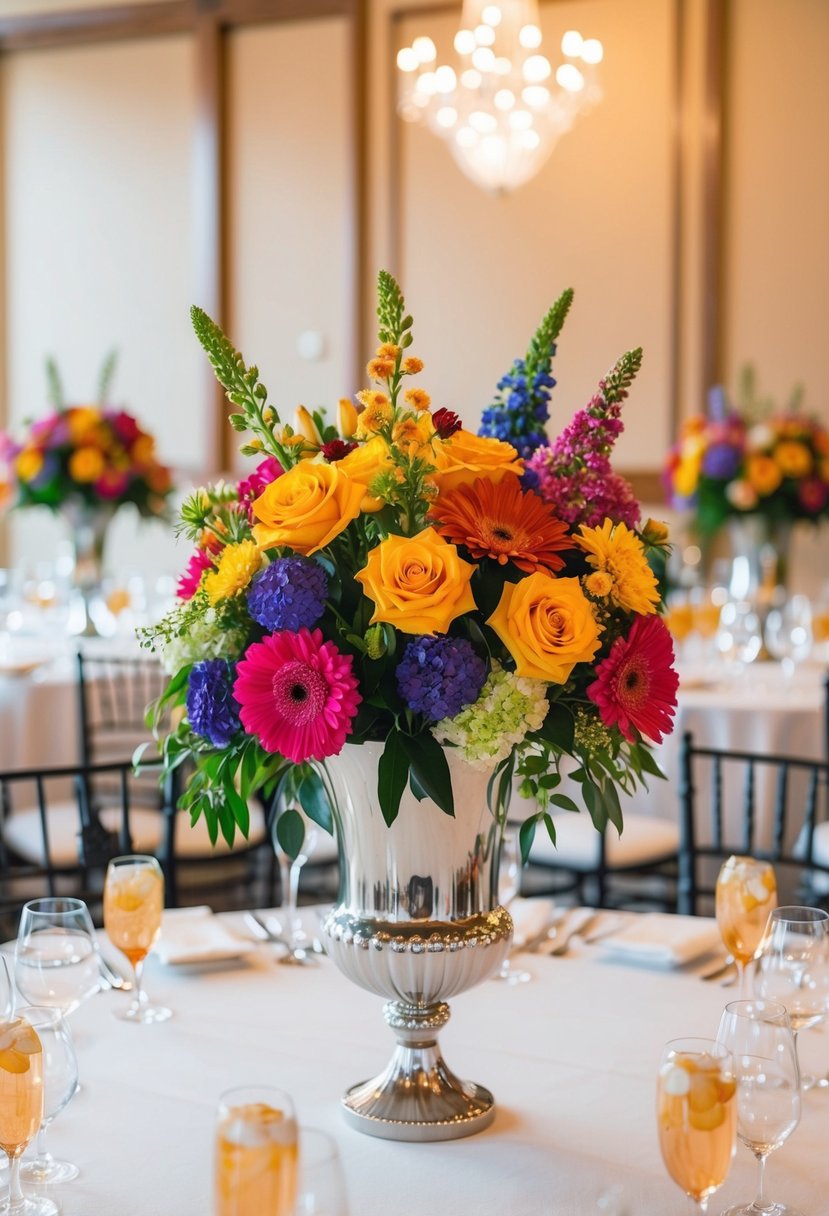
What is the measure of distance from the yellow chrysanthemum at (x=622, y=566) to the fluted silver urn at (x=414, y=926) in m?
0.22

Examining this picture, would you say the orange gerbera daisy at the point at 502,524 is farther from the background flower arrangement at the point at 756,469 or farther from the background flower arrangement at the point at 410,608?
the background flower arrangement at the point at 756,469

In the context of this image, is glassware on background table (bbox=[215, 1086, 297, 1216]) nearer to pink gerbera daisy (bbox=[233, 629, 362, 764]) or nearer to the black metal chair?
pink gerbera daisy (bbox=[233, 629, 362, 764])

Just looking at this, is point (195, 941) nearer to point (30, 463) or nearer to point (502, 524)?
point (502, 524)

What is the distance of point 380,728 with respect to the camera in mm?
1311

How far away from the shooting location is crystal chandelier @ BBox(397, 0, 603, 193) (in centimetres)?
555

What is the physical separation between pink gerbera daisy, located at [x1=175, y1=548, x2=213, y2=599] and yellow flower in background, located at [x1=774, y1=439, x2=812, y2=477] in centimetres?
388

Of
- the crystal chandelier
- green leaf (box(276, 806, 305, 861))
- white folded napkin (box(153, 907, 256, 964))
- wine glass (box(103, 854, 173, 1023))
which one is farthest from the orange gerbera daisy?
the crystal chandelier

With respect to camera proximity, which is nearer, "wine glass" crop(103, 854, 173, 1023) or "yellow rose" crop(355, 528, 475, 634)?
"yellow rose" crop(355, 528, 475, 634)

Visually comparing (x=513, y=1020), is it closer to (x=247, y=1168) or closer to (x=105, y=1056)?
(x=105, y=1056)

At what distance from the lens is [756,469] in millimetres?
4996

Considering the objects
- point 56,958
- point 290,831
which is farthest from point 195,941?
point 290,831

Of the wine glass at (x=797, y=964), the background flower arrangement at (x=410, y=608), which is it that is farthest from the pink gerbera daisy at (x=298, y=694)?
the wine glass at (x=797, y=964)

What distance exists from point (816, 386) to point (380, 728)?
583cm

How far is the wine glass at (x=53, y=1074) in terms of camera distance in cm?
125
